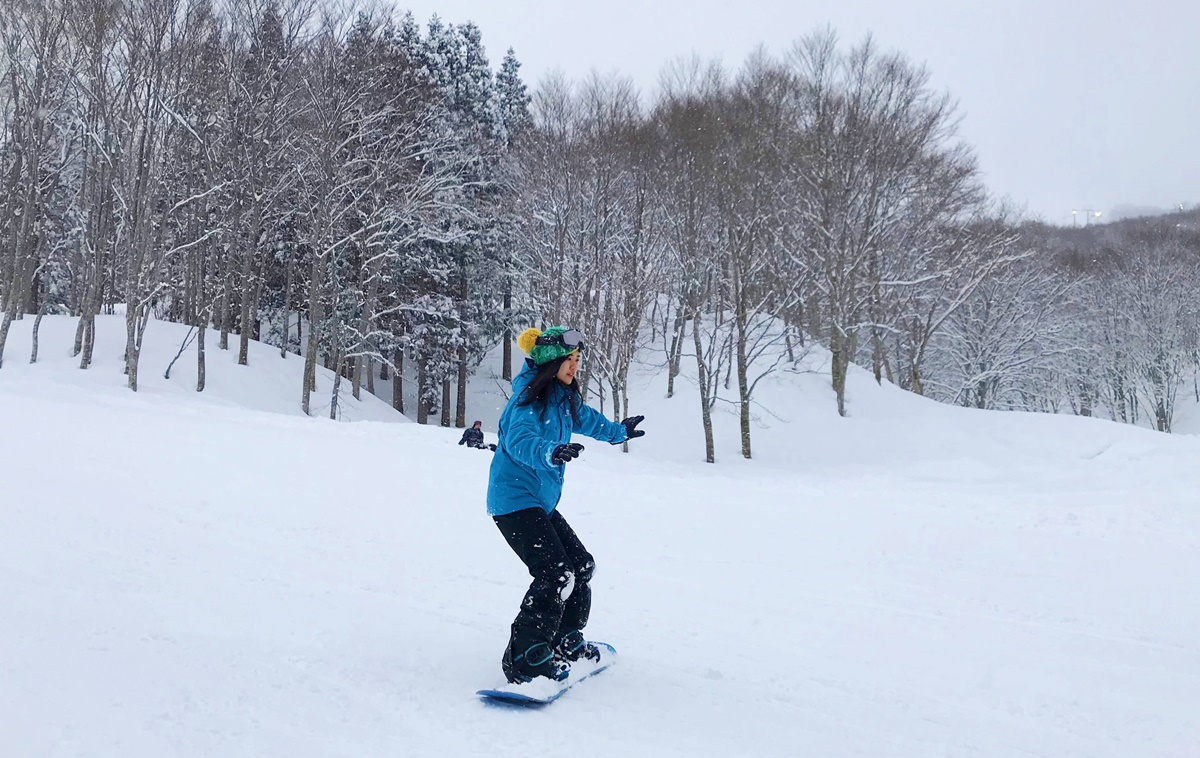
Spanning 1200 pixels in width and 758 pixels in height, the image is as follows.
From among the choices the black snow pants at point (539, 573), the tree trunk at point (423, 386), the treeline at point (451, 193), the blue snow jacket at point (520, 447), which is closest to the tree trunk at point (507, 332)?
the treeline at point (451, 193)

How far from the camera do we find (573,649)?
4523mm

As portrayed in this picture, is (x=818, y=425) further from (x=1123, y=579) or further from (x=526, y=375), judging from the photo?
(x=526, y=375)

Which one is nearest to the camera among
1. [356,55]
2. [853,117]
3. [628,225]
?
[356,55]

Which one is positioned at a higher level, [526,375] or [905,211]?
[905,211]

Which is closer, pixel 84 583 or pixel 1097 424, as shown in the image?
pixel 84 583

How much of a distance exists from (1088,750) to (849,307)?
863 inches

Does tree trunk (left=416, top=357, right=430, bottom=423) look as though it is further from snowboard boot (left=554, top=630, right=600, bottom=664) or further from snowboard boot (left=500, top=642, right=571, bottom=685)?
snowboard boot (left=500, top=642, right=571, bottom=685)

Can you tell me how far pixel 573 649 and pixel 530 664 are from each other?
1.31 feet

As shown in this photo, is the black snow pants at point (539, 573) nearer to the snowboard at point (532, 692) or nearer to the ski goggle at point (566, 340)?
the snowboard at point (532, 692)

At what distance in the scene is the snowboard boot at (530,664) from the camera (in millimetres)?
4180

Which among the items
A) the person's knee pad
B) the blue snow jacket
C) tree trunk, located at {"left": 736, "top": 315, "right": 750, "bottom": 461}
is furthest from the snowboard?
tree trunk, located at {"left": 736, "top": 315, "right": 750, "bottom": 461}

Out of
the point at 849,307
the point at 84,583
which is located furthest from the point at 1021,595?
the point at 849,307

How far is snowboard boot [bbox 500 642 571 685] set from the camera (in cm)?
418

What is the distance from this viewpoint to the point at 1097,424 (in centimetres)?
2017
